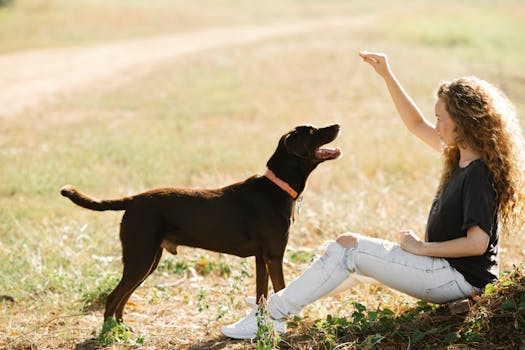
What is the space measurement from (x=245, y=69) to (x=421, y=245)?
616 inches

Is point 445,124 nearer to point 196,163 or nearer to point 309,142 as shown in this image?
point 309,142

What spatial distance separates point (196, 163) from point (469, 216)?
657 centimetres

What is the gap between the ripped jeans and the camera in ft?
14.6

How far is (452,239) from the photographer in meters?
4.44

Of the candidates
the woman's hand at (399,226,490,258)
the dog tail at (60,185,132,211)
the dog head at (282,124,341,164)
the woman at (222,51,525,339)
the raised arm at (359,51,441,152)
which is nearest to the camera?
the woman's hand at (399,226,490,258)

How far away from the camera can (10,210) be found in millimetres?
8188

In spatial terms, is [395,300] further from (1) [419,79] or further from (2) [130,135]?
(1) [419,79]

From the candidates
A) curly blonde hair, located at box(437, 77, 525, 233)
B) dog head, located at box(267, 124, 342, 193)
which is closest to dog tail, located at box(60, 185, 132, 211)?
dog head, located at box(267, 124, 342, 193)

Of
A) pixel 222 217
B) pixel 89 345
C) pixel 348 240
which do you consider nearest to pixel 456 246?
pixel 348 240

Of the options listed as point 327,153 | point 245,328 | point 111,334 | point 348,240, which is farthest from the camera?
point 327,153

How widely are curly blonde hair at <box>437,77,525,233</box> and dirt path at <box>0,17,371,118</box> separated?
36.5ft

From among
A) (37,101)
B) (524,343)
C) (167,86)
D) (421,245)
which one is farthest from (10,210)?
(167,86)

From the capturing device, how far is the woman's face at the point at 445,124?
4539mm

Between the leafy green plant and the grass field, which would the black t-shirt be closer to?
the grass field
